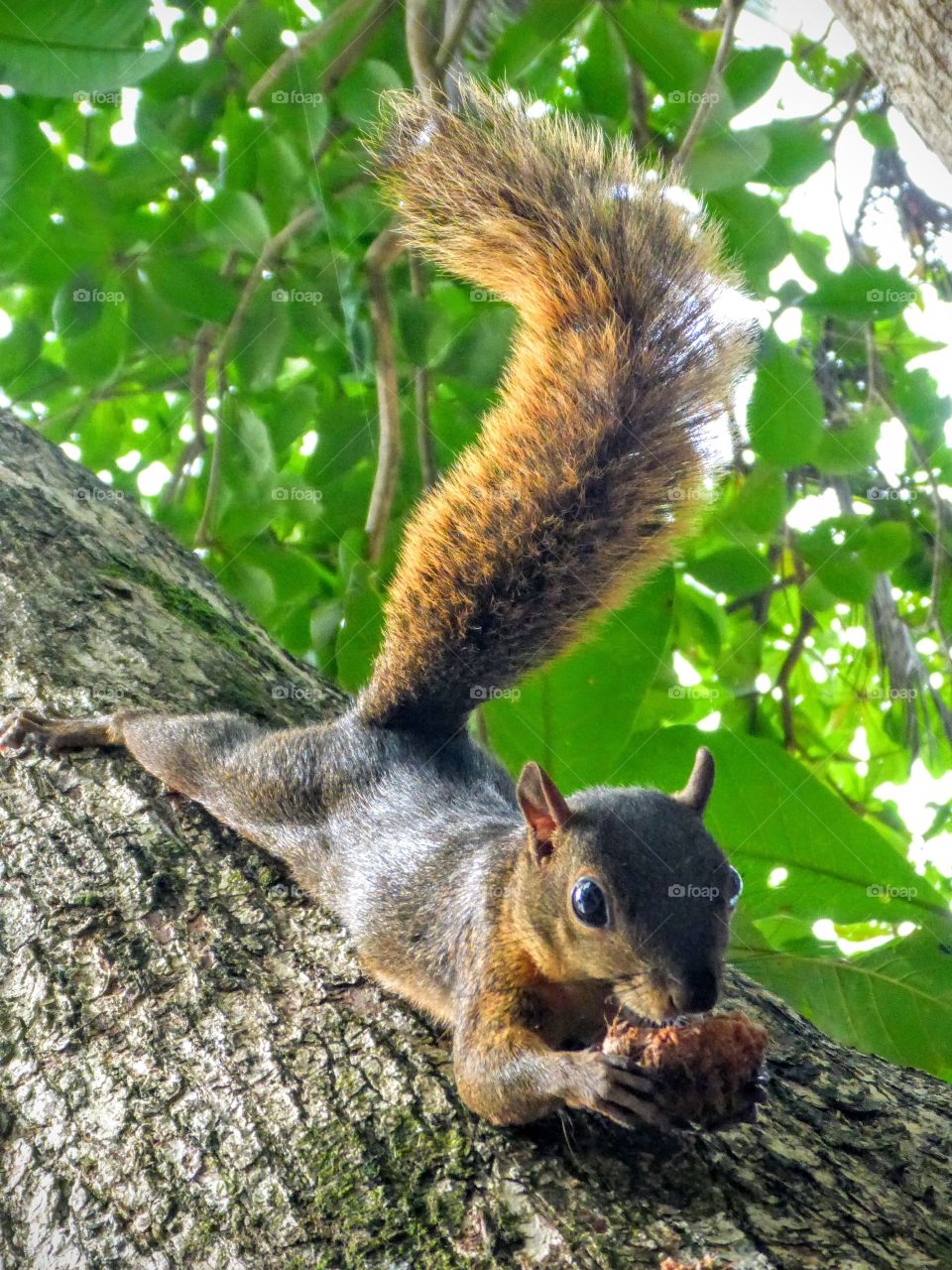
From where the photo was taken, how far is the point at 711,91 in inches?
76.3

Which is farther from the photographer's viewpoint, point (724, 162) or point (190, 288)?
point (190, 288)

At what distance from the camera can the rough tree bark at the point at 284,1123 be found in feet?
3.07

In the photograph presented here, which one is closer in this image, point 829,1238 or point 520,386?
point 829,1238

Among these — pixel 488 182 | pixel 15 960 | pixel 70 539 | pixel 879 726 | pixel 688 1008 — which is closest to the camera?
pixel 688 1008

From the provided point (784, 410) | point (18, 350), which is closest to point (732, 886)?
point (784, 410)

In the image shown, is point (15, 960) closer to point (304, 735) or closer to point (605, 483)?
point (304, 735)

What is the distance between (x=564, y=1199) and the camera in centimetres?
98

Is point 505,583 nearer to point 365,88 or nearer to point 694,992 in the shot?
point 694,992

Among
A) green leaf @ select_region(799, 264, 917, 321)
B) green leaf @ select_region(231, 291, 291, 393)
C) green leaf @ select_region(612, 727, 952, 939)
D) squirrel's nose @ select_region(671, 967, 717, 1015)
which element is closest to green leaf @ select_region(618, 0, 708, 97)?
green leaf @ select_region(799, 264, 917, 321)

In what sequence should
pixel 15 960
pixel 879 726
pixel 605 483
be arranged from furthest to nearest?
pixel 879 726 → pixel 605 483 → pixel 15 960

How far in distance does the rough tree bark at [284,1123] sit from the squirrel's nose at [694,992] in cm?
12

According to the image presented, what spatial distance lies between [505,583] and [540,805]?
459 millimetres

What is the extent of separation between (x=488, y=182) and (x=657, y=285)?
1.07 feet

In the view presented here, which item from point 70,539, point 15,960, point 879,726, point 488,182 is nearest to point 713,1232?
point 15,960
